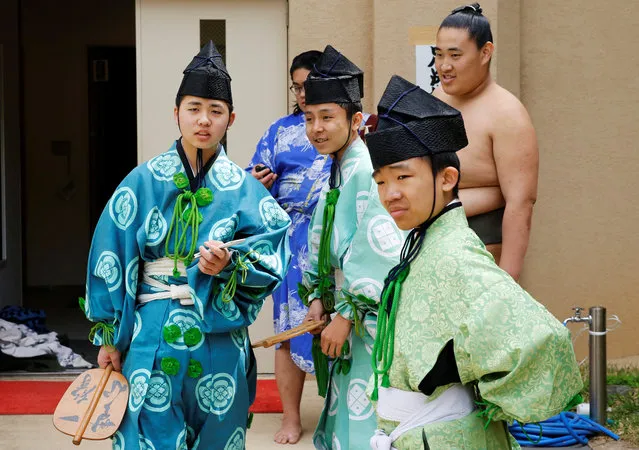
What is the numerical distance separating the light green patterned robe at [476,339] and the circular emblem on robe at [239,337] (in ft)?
3.40

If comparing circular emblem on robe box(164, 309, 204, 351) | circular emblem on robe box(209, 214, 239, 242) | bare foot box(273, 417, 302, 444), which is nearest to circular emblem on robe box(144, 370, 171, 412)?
circular emblem on robe box(164, 309, 204, 351)

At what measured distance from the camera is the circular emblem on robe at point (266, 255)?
3.55m

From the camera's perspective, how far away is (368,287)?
3.49 meters

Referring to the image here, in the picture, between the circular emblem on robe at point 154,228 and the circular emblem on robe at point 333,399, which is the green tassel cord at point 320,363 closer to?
the circular emblem on robe at point 333,399

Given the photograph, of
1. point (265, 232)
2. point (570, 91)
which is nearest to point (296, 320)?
point (265, 232)

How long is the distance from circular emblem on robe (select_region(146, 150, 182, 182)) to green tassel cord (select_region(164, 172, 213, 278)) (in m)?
0.04

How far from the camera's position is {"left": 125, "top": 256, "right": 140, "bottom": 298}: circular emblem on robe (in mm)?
3510

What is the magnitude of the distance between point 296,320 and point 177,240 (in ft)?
5.65

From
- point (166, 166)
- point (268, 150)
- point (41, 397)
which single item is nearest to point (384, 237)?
point (166, 166)

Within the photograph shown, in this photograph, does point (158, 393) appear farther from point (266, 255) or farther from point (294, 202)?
point (294, 202)

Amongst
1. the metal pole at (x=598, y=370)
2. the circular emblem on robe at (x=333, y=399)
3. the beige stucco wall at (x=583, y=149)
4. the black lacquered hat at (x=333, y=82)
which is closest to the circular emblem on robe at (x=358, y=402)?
the circular emblem on robe at (x=333, y=399)

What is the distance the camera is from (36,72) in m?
10.7

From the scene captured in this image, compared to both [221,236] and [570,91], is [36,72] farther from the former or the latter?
[221,236]

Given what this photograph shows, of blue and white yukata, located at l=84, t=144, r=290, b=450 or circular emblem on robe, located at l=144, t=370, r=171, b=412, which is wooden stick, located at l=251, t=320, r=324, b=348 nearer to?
blue and white yukata, located at l=84, t=144, r=290, b=450
